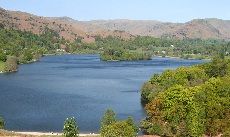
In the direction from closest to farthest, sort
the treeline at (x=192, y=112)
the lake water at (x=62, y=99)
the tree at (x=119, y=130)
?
the tree at (x=119, y=130), the treeline at (x=192, y=112), the lake water at (x=62, y=99)

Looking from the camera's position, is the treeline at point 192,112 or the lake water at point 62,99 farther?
the lake water at point 62,99

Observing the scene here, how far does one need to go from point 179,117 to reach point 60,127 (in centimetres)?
2826

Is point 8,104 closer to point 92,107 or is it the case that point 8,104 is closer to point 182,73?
point 92,107

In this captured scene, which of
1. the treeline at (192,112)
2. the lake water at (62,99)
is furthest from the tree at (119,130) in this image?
the lake water at (62,99)

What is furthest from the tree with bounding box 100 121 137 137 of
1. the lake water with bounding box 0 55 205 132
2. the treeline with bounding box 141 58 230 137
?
the lake water with bounding box 0 55 205 132

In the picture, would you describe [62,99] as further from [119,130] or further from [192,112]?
[119,130]

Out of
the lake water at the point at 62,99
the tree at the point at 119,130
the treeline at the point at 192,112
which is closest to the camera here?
the tree at the point at 119,130

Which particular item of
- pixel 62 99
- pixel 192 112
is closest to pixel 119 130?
pixel 192 112

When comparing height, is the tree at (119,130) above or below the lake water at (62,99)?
above

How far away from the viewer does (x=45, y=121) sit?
103m

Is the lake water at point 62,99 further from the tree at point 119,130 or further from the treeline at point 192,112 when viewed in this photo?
the tree at point 119,130

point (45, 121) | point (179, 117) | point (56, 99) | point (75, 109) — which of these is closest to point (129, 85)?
point (56, 99)

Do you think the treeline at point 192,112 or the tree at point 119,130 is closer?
the tree at point 119,130

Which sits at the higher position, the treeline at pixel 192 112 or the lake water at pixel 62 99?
the treeline at pixel 192 112
